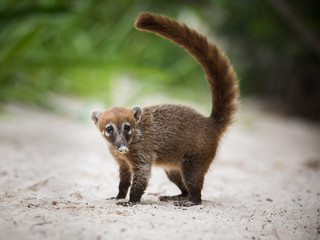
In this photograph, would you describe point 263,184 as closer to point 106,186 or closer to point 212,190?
point 212,190

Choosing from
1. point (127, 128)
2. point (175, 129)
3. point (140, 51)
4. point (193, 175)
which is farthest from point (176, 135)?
point (140, 51)

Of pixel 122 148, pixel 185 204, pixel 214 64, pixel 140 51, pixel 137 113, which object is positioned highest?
pixel 140 51

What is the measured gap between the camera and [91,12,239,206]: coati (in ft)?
9.83

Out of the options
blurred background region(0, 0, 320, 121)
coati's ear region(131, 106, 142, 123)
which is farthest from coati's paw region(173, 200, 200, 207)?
blurred background region(0, 0, 320, 121)

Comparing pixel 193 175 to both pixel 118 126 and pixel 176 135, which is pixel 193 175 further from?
pixel 118 126

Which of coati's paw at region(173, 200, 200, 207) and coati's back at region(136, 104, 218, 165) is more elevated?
coati's back at region(136, 104, 218, 165)

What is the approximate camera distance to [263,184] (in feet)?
13.5

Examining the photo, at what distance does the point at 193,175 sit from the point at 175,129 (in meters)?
0.39

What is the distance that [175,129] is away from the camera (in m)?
3.25

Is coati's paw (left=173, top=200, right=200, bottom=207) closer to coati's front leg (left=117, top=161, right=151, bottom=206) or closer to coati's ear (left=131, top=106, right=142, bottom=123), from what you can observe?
coati's front leg (left=117, top=161, right=151, bottom=206)

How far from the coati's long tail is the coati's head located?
66 cm

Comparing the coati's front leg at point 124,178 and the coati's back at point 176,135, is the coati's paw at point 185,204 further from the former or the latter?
the coati's front leg at point 124,178

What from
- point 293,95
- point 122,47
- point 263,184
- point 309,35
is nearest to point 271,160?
point 263,184

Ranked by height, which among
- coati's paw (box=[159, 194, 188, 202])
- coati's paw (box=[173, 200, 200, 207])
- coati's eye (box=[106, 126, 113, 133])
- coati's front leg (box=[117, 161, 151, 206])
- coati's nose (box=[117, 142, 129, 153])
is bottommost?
coati's paw (box=[159, 194, 188, 202])
